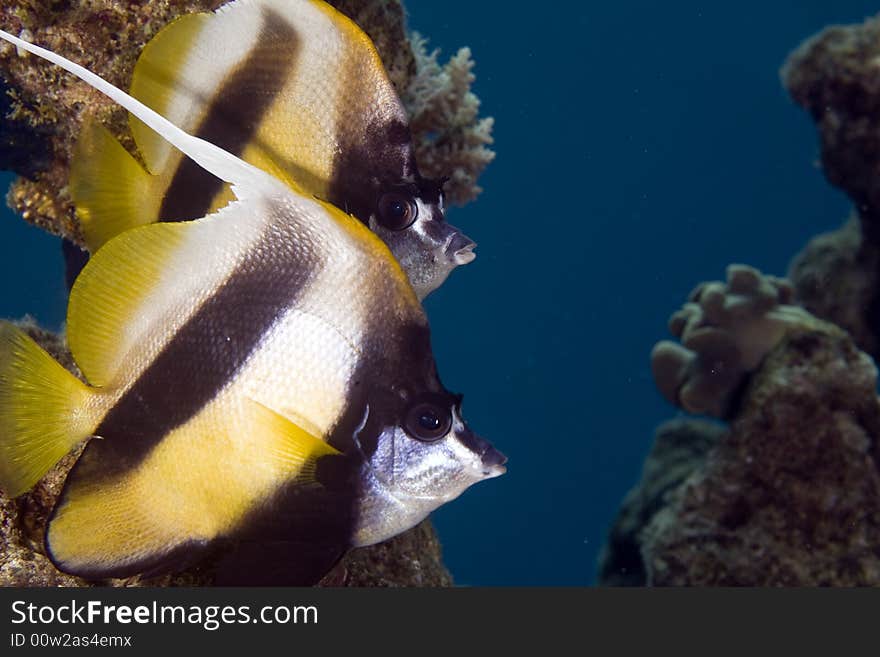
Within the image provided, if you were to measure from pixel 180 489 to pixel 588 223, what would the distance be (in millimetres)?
68465

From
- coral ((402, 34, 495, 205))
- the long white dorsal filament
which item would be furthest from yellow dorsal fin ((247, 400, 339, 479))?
coral ((402, 34, 495, 205))

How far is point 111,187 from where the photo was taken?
178 centimetres

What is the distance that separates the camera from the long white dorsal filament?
3.51ft

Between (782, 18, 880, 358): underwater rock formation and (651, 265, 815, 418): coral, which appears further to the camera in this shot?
(782, 18, 880, 358): underwater rock formation

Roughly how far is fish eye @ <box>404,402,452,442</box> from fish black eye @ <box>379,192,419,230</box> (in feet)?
1.85

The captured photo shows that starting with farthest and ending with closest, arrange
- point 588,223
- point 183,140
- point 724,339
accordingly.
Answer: point 588,223
point 724,339
point 183,140

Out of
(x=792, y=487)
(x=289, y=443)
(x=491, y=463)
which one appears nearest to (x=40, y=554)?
(x=289, y=443)

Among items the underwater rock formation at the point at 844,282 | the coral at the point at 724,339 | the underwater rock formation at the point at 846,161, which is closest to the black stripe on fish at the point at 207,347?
the coral at the point at 724,339

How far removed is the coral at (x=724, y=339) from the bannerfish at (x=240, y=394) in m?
5.36

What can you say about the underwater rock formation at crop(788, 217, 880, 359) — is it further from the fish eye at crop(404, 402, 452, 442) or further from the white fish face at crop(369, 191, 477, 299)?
the fish eye at crop(404, 402, 452, 442)

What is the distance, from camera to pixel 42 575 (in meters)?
1.81

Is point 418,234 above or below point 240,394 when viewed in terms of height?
above

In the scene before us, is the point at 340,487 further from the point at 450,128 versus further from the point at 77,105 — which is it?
the point at 450,128

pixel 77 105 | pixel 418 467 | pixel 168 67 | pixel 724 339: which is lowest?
pixel 724 339
